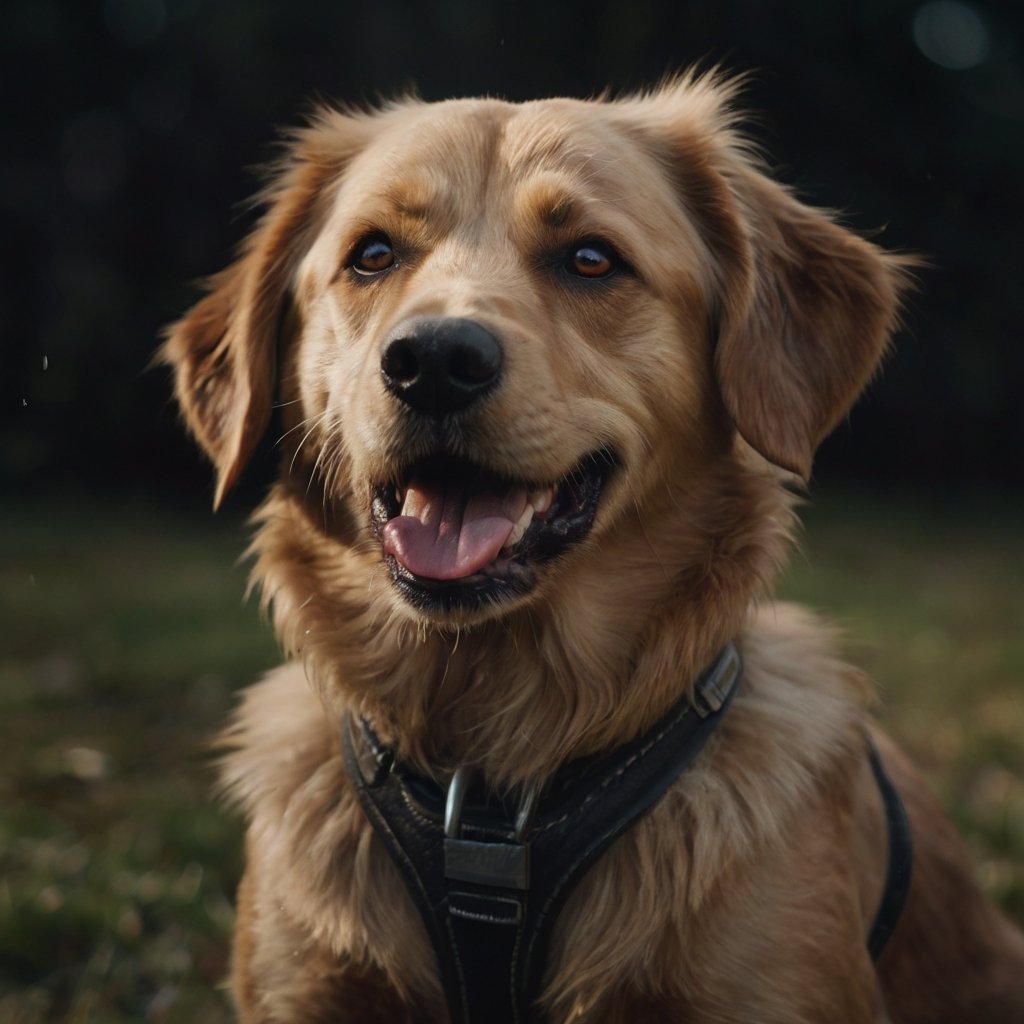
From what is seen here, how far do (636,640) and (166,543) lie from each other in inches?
318

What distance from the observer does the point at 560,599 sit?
272 cm

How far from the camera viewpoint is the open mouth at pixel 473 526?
244 centimetres

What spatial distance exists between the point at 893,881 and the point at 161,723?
3.34 meters

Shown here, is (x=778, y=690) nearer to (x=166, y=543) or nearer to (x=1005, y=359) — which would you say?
(x=166, y=543)

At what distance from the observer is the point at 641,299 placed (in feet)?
→ 9.00

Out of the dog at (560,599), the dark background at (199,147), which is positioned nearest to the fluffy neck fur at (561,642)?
the dog at (560,599)

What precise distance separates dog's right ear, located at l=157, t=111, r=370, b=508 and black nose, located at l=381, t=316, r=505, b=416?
0.70 m

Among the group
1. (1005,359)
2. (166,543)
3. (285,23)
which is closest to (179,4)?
(285,23)

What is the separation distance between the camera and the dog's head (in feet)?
8.05

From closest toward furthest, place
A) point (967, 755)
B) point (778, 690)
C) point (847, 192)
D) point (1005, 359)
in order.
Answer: point (778, 690)
point (967, 755)
point (847, 192)
point (1005, 359)

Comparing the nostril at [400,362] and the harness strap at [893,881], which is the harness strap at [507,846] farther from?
the nostril at [400,362]

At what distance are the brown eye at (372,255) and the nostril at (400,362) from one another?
0.49 m

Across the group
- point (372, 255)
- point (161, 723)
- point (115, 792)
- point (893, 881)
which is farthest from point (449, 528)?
point (161, 723)

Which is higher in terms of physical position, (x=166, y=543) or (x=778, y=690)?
(x=778, y=690)
